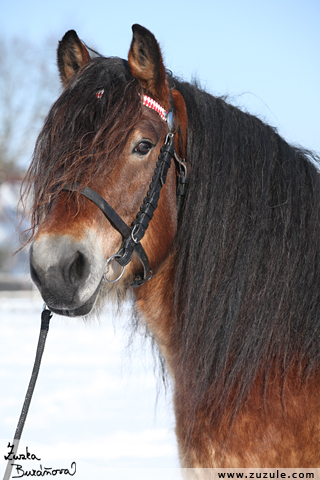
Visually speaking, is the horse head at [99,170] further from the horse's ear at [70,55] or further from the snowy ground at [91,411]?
the snowy ground at [91,411]

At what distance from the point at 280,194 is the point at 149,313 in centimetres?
90

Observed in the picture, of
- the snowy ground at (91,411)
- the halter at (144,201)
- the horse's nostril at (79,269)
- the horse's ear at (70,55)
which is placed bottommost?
the snowy ground at (91,411)

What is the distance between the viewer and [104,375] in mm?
5766

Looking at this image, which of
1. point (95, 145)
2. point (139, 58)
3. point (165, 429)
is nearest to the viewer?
point (95, 145)

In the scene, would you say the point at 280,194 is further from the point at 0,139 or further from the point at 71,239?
the point at 0,139

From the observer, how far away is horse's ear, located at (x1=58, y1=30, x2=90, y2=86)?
6.69 feet

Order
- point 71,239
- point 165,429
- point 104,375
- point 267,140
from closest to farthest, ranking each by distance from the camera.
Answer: point 71,239
point 267,140
point 165,429
point 104,375

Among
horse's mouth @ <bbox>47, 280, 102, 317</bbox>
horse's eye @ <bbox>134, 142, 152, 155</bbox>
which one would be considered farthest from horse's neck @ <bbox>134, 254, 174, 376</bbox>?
horse's eye @ <bbox>134, 142, 152, 155</bbox>

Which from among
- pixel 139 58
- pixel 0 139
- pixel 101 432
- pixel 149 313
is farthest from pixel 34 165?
pixel 0 139

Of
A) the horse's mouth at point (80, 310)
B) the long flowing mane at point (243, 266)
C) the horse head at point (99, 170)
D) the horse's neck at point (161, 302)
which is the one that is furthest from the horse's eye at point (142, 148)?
the horse's mouth at point (80, 310)

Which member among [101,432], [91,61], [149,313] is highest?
[91,61]

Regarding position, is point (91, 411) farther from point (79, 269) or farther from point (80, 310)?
point (79, 269)

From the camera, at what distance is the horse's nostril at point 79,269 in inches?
60.4

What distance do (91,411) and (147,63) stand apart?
401 centimetres
